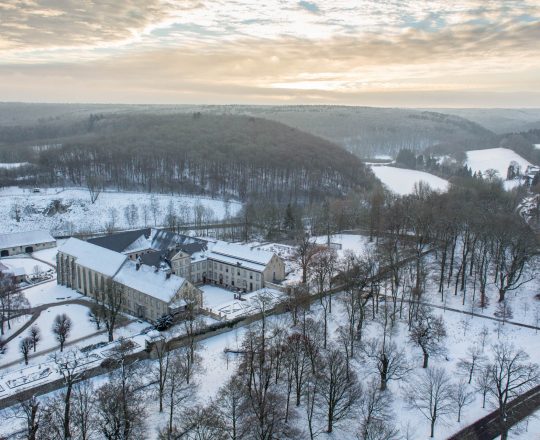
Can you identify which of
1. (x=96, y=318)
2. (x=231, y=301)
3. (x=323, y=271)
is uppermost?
(x=323, y=271)

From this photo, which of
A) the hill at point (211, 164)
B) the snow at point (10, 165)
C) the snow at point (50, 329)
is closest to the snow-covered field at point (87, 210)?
the hill at point (211, 164)

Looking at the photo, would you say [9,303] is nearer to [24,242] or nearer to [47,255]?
[47,255]

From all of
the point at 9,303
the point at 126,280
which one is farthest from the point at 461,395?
the point at 9,303

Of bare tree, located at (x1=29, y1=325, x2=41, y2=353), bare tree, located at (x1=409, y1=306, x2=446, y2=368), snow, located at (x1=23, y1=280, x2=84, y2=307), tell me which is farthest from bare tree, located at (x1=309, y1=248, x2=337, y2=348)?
snow, located at (x1=23, y1=280, x2=84, y2=307)

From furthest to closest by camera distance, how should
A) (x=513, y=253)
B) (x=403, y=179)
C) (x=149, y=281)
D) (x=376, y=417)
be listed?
(x=403, y=179)
(x=513, y=253)
(x=149, y=281)
(x=376, y=417)

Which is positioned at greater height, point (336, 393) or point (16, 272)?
point (336, 393)

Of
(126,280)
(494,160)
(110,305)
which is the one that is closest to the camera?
(110,305)

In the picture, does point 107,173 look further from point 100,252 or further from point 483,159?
point 483,159
